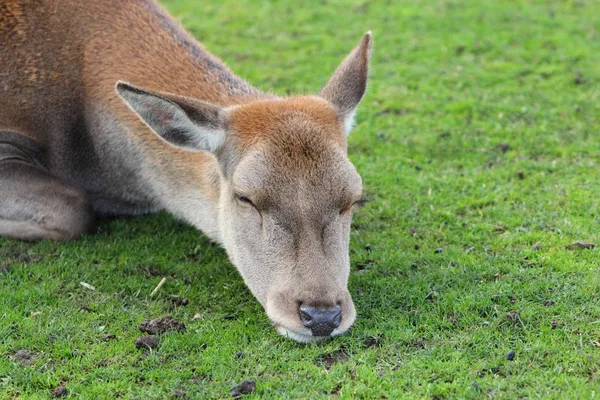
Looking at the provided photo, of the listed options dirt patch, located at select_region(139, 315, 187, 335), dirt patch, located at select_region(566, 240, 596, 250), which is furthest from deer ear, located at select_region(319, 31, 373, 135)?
dirt patch, located at select_region(566, 240, 596, 250)

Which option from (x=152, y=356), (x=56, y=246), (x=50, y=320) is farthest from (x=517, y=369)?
(x=56, y=246)

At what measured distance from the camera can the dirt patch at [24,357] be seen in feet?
23.6

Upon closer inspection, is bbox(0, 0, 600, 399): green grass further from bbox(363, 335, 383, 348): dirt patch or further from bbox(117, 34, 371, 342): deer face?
bbox(117, 34, 371, 342): deer face

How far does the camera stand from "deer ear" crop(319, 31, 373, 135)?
8.31 metres

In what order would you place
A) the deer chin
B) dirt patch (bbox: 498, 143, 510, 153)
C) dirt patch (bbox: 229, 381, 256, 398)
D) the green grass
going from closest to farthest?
dirt patch (bbox: 229, 381, 256, 398)
the green grass
the deer chin
dirt patch (bbox: 498, 143, 510, 153)

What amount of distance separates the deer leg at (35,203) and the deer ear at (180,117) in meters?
2.00

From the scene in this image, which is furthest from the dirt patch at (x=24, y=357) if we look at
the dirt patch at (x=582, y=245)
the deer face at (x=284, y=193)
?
the dirt patch at (x=582, y=245)

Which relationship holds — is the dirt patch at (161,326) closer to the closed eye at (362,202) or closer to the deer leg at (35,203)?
the deer leg at (35,203)

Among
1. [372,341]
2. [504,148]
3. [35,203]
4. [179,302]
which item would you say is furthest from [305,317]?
[504,148]

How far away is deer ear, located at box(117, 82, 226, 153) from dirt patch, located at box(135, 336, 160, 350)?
1.79 meters

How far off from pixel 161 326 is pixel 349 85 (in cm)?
284

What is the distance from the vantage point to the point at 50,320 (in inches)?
308

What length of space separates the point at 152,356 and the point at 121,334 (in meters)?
0.55

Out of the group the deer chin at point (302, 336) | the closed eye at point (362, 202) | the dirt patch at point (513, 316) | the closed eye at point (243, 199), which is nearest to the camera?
the deer chin at point (302, 336)
